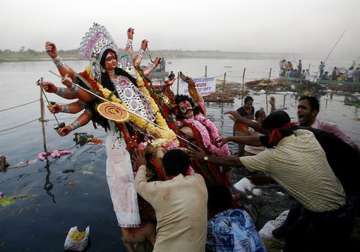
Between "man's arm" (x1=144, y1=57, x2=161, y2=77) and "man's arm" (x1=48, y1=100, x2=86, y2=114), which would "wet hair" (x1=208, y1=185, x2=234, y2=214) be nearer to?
"man's arm" (x1=48, y1=100, x2=86, y2=114)

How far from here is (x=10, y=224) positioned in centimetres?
569

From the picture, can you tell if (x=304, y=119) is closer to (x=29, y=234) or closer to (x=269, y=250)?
(x=269, y=250)

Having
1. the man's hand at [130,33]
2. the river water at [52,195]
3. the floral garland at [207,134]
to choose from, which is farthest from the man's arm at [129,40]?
the river water at [52,195]

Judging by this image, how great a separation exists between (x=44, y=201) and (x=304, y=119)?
5707 mm

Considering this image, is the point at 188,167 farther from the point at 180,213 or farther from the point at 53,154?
the point at 53,154

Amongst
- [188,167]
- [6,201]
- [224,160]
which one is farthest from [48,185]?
[188,167]

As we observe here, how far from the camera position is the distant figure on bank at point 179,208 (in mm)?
2621

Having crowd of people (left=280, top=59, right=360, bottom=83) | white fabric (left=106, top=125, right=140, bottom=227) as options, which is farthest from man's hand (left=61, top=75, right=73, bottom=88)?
crowd of people (left=280, top=59, right=360, bottom=83)

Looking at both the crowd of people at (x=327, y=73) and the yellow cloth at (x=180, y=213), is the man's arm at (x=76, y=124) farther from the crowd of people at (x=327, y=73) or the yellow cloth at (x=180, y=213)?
the crowd of people at (x=327, y=73)

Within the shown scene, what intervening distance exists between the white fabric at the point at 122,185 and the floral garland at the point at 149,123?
408 millimetres

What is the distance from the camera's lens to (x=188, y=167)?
2865mm

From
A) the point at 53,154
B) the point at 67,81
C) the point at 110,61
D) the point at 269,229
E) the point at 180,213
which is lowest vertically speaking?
the point at 53,154

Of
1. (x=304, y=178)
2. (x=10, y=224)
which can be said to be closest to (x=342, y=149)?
(x=304, y=178)

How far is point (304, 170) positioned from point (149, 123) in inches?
81.4
